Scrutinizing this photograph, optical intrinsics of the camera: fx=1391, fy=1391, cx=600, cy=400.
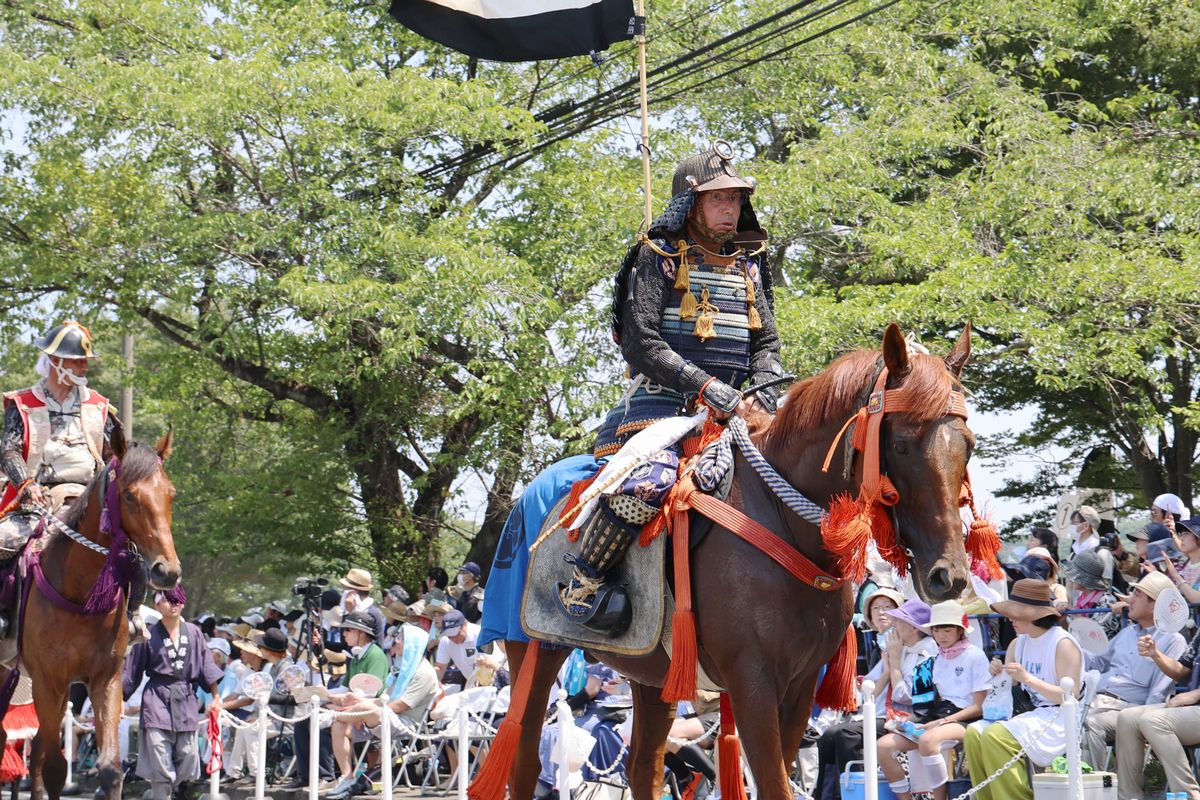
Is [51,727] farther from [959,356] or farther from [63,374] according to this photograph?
[959,356]

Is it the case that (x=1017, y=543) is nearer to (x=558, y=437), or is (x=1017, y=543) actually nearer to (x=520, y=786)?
(x=558, y=437)

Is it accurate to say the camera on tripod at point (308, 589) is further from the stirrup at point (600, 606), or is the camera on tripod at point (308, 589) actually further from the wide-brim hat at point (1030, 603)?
the stirrup at point (600, 606)

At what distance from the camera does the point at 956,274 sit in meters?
16.2

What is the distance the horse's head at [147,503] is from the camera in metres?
8.70

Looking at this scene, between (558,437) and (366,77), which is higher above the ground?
(366,77)

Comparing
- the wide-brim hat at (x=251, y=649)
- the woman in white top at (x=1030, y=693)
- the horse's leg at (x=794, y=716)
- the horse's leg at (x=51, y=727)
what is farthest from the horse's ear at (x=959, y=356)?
the wide-brim hat at (x=251, y=649)

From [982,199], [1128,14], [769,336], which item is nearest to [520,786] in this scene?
[769,336]

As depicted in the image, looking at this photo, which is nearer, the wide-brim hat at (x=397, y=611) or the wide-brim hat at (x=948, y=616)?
the wide-brim hat at (x=948, y=616)

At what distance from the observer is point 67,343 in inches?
383

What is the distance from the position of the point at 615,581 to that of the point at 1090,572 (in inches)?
293

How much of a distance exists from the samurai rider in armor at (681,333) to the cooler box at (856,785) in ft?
12.7

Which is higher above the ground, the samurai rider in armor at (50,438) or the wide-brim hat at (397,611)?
the samurai rider in armor at (50,438)

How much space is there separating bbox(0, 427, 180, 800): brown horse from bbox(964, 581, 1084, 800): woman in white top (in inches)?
213

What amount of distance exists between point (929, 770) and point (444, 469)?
465 inches
